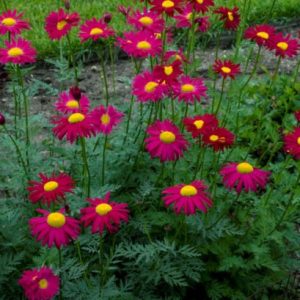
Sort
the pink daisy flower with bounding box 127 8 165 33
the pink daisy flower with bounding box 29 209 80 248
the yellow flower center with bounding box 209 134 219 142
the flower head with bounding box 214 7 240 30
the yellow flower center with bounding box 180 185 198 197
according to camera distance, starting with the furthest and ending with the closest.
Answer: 1. the flower head with bounding box 214 7 240 30
2. the pink daisy flower with bounding box 127 8 165 33
3. the yellow flower center with bounding box 209 134 219 142
4. the yellow flower center with bounding box 180 185 198 197
5. the pink daisy flower with bounding box 29 209 80 248

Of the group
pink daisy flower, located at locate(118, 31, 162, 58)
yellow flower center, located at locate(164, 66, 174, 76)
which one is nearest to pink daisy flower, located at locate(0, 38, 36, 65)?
pink daisy flower, located at locate(118, 31, 162, 58)

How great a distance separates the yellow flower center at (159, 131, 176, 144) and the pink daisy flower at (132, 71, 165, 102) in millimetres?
138

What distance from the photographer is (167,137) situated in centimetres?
186

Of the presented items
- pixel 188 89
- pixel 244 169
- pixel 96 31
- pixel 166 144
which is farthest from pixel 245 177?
pixel 96 31

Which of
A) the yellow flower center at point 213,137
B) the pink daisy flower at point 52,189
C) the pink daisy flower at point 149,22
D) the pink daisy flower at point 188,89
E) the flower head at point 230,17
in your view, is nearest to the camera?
the pink daisy flower at point 52,189

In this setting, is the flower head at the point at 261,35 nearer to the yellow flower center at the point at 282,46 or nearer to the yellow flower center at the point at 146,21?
the yellow flower center at the point at 282,46

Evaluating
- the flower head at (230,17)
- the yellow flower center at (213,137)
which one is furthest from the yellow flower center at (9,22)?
the yellow flower center at (213,137)

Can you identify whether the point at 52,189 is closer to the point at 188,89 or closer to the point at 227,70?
the point at 188,89

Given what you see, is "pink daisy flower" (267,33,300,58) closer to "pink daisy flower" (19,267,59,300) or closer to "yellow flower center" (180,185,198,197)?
"yellow flower center" (180,185,198,197)

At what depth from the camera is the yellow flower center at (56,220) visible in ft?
5.15

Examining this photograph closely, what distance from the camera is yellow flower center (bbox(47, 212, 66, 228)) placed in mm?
1568

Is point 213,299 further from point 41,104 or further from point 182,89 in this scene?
point 41,104

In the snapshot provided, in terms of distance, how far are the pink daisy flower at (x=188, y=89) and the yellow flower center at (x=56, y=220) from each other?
649mm

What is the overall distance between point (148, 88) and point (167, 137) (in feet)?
0.69
